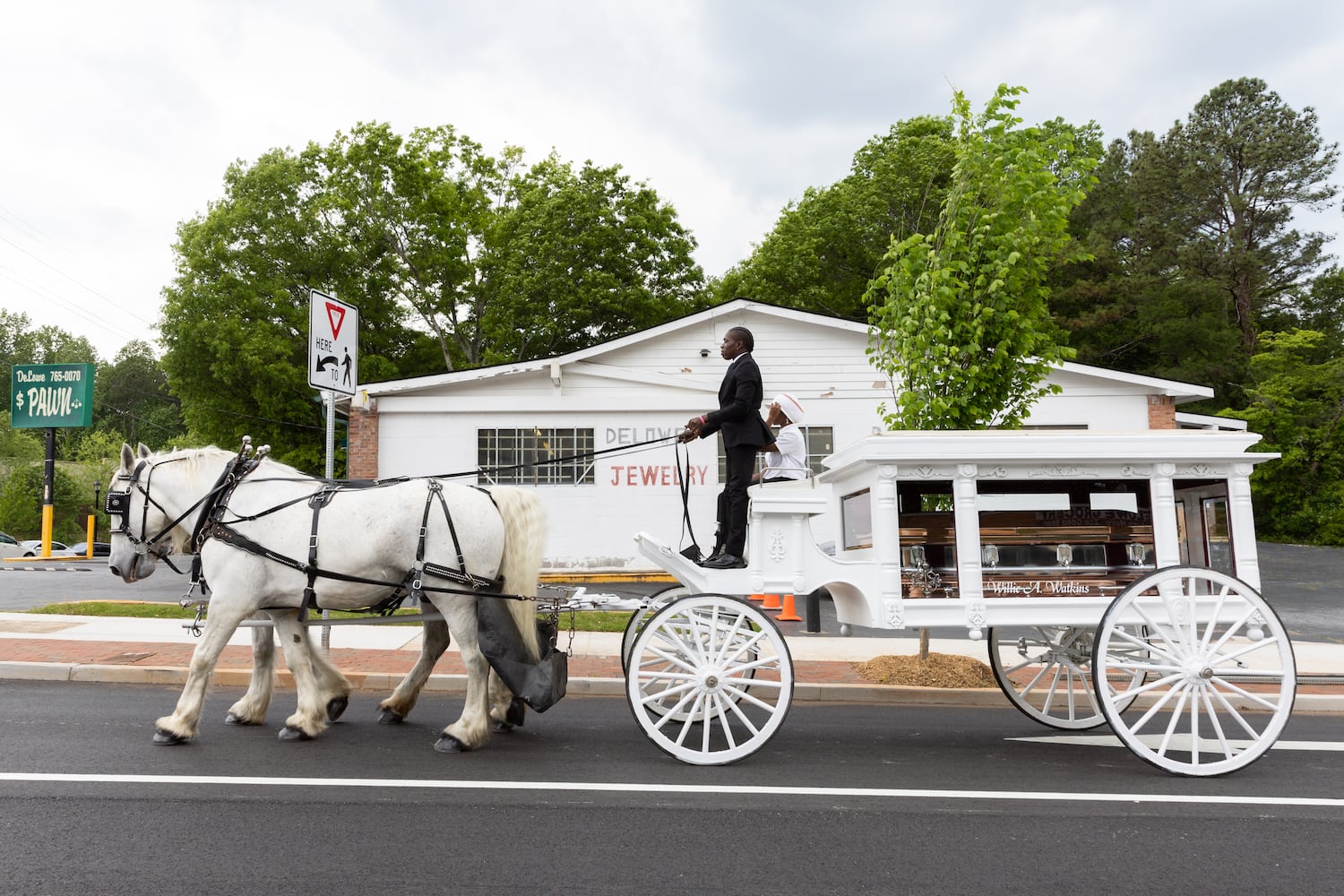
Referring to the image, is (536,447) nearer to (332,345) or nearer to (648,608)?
(332,345)

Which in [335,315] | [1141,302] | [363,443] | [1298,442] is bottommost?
[363,443]

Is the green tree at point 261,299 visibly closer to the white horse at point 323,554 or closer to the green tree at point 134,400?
the white horse at point 323,554

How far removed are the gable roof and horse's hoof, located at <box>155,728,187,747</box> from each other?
1082cm

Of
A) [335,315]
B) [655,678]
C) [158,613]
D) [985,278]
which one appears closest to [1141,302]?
[985,278]

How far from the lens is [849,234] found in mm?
31359

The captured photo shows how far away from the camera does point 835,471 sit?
5.85m

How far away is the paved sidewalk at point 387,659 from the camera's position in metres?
7.31

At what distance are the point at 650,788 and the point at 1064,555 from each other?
9.44 ft

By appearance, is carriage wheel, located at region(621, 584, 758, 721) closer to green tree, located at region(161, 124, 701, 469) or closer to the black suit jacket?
the black suit jacket

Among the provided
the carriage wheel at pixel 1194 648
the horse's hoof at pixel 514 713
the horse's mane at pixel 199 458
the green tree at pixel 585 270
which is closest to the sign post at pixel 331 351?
the horse's mane at pixel 199 458

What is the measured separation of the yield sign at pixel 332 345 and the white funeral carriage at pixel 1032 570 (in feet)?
12.9

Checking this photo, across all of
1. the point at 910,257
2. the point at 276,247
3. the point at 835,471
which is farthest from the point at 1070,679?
the point at 276,247

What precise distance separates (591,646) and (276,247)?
23.8m

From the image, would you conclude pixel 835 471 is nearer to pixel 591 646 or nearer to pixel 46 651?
pixel 591 646
